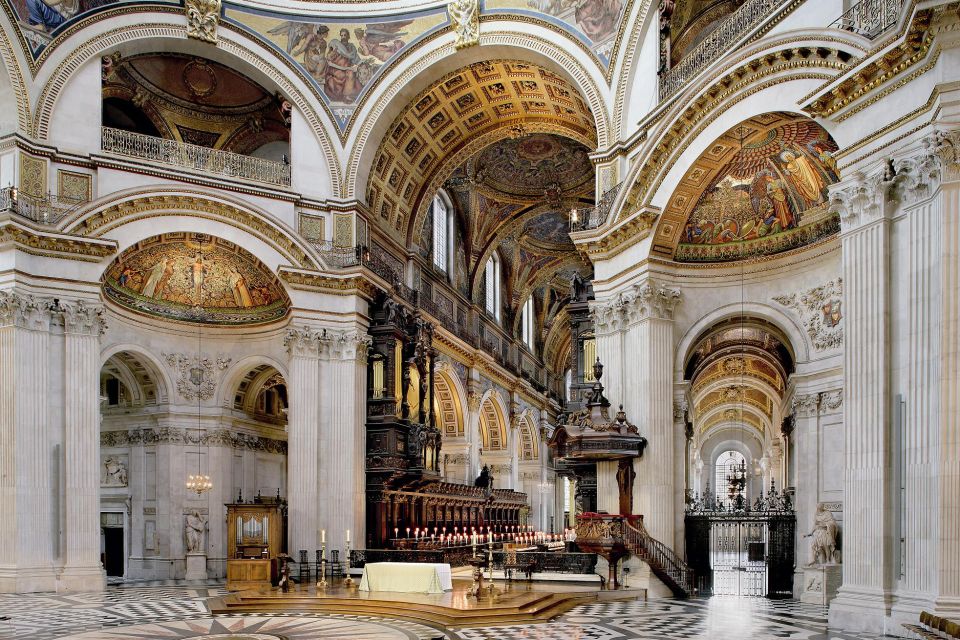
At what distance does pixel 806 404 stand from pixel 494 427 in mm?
23761

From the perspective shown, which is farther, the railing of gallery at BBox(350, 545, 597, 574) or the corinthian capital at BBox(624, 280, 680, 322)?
the railing of gallery at BBox(350, 545, 597, 574)

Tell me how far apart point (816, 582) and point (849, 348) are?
625 centimetres

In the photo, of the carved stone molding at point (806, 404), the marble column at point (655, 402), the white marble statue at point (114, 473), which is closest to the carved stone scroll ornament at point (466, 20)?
the marble column at point (655, 402)

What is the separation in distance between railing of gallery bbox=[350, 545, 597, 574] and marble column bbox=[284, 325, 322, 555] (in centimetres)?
157

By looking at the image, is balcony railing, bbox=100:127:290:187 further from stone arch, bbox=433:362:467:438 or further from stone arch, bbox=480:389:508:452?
stone arch, bbox=480:389:508:452

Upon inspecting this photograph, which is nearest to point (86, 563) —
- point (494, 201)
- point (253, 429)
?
point (253, 429)

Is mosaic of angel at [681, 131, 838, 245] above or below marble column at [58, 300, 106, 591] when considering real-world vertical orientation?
above

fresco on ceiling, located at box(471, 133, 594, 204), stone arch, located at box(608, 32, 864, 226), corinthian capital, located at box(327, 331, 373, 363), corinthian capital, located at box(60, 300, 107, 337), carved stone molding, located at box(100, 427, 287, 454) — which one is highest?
fresco on ceiling, located at box(471, 133, 594, 204)

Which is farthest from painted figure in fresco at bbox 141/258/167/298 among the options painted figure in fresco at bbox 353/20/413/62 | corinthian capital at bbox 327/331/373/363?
painted figure in fresco at bbox 353/20/413/62

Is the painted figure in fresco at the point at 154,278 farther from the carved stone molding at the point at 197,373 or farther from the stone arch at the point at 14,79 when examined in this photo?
the stone arch at the point at 14,79

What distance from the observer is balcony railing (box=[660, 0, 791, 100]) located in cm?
1764

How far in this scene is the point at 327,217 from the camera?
2675 cm

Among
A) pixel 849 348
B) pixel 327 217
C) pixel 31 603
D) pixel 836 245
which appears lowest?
pixel 31 603

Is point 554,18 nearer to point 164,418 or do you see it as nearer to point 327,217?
point 327,217
